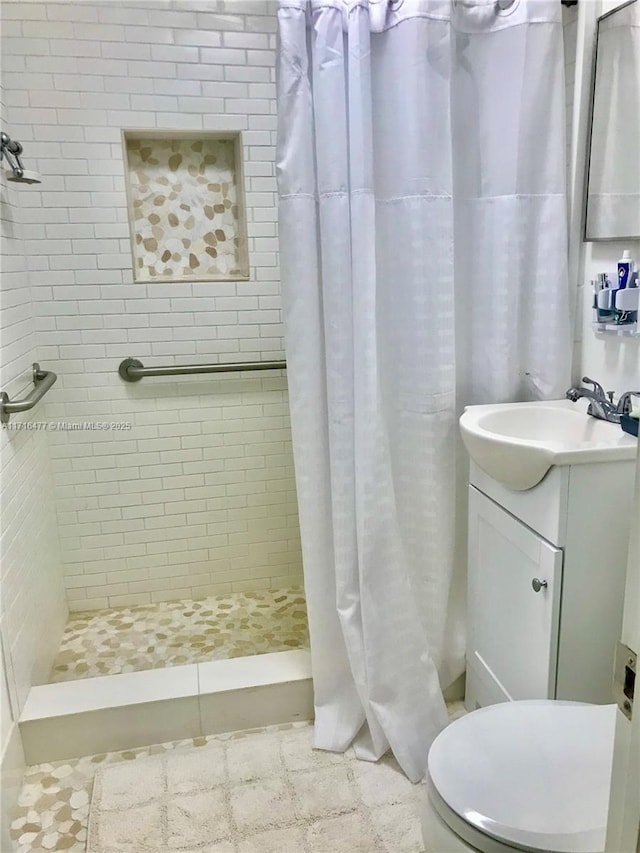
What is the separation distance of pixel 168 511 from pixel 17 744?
103 centimetres

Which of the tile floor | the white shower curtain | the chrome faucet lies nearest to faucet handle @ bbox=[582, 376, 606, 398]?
the chrome faucet

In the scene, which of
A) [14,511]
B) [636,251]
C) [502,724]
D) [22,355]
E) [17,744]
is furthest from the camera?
[22,355]

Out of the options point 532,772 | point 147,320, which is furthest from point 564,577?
point 147,320

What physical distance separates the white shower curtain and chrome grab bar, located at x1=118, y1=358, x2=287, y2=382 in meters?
Answer: 0.80

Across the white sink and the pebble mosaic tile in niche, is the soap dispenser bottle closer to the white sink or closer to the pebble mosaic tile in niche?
the white sink

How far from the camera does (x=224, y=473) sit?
2.77m

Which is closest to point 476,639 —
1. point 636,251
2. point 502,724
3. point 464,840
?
point 502,724

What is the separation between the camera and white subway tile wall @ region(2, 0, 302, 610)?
92.0 inches

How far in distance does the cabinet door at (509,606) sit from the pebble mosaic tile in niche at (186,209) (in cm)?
142

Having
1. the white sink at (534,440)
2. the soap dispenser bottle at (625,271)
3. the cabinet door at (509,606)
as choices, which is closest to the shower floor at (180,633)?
the cabinet door at (509,606)

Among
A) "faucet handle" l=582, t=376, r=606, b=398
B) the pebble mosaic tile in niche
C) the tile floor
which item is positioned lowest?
the tile floor

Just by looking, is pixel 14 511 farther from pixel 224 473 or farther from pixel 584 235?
pixel 584 235

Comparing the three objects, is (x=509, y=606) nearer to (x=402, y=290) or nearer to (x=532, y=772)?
(x=532, y=772)

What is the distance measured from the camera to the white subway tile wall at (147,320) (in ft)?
7.66
